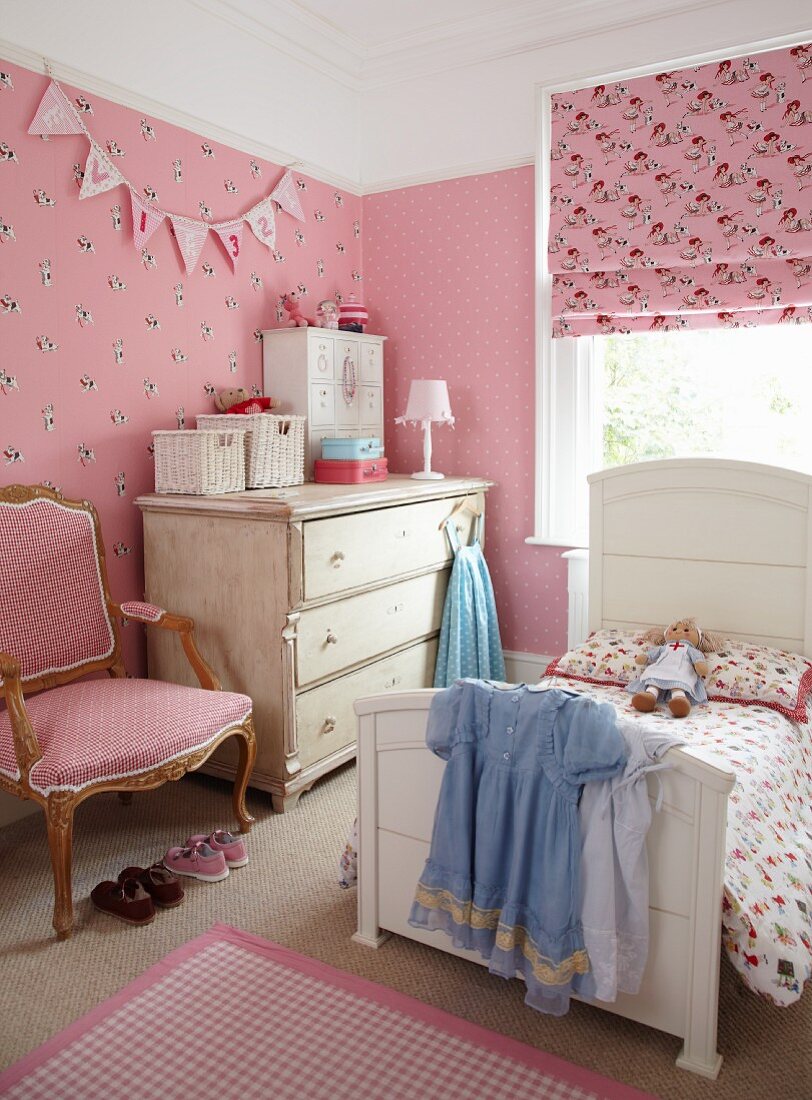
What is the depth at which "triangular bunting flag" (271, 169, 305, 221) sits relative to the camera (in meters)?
3.75

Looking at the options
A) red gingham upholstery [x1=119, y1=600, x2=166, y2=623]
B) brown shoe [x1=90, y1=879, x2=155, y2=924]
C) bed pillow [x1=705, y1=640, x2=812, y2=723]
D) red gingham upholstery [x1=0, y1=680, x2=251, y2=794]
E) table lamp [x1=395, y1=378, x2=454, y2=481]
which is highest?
table lamp [x1=395, y1=378, x2=454, y2=481]

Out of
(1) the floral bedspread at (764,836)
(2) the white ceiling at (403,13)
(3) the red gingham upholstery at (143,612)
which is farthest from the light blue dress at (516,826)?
(2) the white ceiling at (403,13)

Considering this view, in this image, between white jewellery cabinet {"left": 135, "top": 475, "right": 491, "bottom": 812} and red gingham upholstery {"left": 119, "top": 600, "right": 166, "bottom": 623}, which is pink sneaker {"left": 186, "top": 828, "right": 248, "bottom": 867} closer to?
white jewellery cabinet {"left": 135, "top": 475, "right": 491, "bottom": 812}

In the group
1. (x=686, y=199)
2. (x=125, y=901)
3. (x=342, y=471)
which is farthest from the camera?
(x=342, y=471)

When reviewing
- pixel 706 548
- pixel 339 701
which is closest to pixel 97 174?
pixel 339 701

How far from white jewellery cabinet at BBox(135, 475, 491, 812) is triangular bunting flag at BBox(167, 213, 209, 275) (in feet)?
2.98

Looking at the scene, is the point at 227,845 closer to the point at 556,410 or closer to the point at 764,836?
the point at 764,836

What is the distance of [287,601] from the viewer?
9.29ft

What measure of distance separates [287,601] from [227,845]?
74 centimetres

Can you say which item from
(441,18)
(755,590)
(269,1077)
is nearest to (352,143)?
(441,18)

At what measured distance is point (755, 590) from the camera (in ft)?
9.78

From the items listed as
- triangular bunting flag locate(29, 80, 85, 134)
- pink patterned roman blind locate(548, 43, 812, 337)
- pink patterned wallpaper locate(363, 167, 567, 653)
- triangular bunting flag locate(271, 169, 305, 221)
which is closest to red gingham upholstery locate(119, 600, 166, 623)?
triangular bunting flag locate(29, 80, 85, 134)

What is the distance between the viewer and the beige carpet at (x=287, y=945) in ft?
6.00

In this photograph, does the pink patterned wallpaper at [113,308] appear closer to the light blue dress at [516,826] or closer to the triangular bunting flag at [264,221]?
the triangular bunting flag at [264,221]
